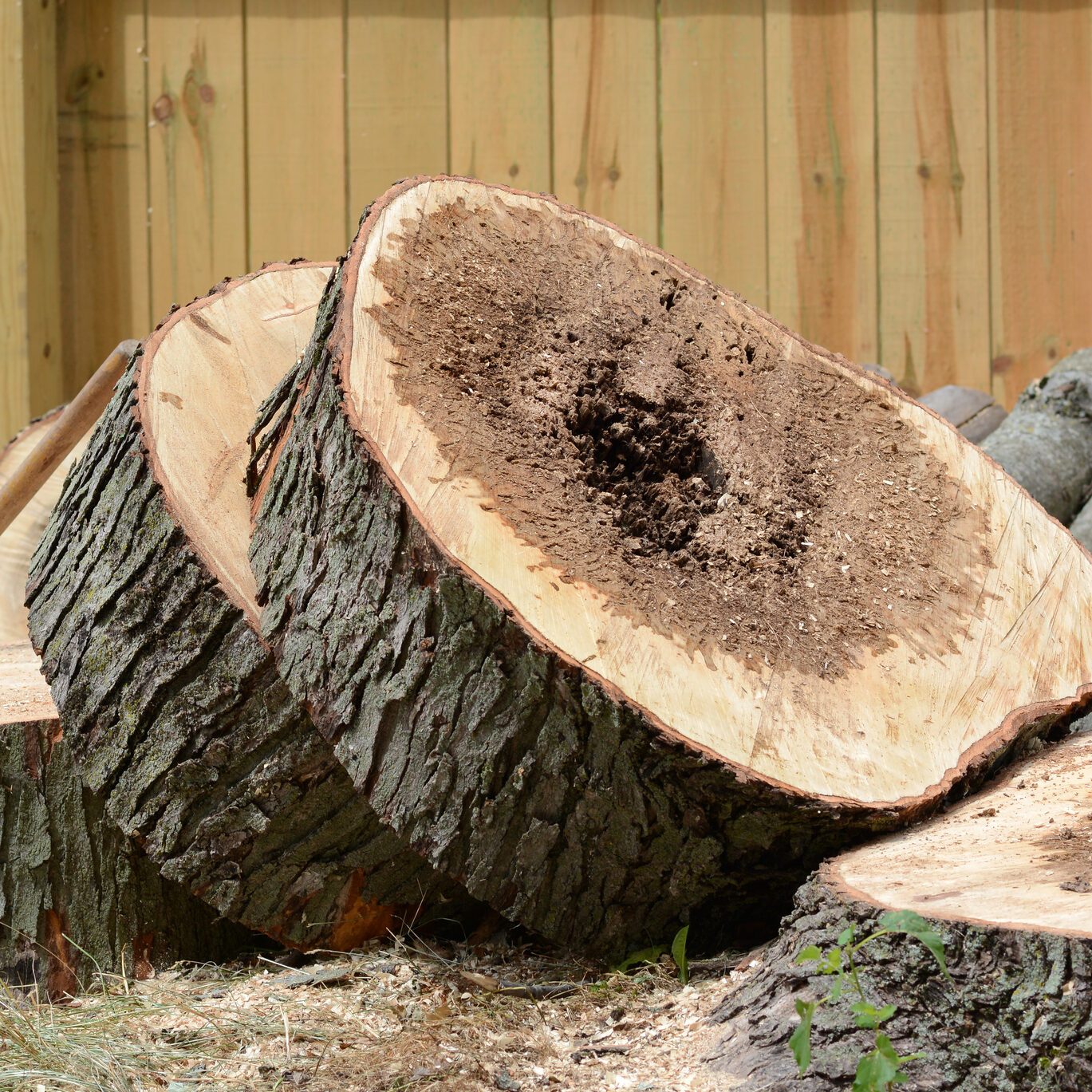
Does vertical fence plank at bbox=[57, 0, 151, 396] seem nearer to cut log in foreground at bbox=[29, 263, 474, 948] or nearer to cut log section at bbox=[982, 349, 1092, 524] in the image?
cut log in foreground at bbox=[29, 263, 474, 948]

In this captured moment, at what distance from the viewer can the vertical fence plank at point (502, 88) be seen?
326 centimetres

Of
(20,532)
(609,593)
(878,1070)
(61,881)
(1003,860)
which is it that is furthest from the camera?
(20,532)

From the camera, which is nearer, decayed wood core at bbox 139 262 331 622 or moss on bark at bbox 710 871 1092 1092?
moss on bark at bbox 710 871 1092 1092

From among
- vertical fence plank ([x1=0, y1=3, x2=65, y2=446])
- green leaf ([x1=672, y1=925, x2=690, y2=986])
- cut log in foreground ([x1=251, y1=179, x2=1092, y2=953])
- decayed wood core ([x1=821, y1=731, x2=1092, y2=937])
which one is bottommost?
green leaf ([x1=672, y1=925, x2=690, y2=986])

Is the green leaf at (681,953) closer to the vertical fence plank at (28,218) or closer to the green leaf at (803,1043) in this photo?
the green leaf at (803,1043)

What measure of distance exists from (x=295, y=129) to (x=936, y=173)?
171cm

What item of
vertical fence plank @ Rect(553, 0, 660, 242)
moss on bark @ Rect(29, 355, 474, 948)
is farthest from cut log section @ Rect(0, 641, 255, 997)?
vertical fence plank @ Rect(553, 0, 660, 242)

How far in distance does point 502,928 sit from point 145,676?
25.5 inches

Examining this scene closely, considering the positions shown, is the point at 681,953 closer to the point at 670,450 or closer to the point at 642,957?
the point at 642,957

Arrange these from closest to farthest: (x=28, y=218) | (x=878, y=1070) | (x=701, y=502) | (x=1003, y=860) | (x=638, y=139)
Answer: (x=878, y=1070) → (x=1003, y=860) → (x=701, y=502) → (x=28, y=218) → (x=638, y=139)

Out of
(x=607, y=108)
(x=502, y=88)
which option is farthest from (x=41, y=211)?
(x=607, y=108)

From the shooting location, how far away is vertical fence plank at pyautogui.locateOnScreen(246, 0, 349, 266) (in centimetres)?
326

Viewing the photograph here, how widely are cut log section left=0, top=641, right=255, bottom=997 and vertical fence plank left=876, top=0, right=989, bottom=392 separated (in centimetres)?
237

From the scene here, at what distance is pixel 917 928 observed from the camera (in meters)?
1.12
